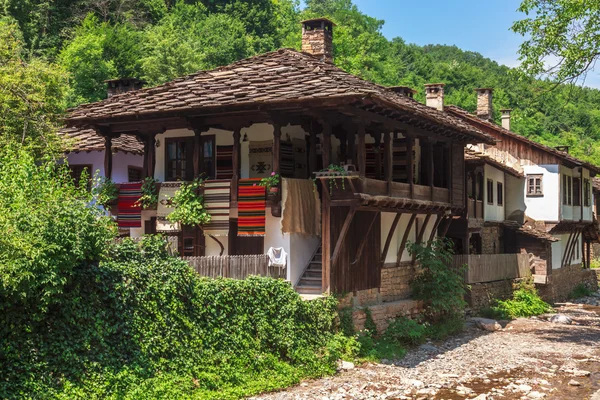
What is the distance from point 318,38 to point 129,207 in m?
7.43

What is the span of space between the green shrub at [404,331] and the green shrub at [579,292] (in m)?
19.0

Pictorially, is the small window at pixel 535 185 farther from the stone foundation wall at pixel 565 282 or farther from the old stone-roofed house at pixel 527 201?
the stone foundation wall at pixel 565 282

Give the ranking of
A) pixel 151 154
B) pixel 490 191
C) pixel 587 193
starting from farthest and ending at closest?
pixel 587 193
pixel 490 191
pixel 151 154

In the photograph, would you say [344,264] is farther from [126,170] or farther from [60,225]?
[126,170]

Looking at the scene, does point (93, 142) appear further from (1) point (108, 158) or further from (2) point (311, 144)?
(2) point (311, 144)

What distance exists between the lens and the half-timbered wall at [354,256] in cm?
1664

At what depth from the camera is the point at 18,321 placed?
10484mm

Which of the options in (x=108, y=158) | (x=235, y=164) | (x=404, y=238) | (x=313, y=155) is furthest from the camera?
(x=404, y=238)

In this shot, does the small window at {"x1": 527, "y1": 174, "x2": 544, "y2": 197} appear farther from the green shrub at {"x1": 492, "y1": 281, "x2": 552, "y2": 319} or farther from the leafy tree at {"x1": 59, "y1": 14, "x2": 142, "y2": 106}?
the leafy tree at {"x1": 59, "y1": 14, "x2": 142, "y2": 106}

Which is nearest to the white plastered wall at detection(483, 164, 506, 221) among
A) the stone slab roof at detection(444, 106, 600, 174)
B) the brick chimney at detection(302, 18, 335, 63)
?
the stone slab roof at detection(444, 106, 600, 174)

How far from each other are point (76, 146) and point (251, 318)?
10289mm

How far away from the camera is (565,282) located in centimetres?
3409

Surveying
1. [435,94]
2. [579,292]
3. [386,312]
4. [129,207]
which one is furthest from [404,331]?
[579,292]

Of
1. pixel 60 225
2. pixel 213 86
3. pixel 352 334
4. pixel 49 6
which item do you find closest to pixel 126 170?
pixel 213 86
